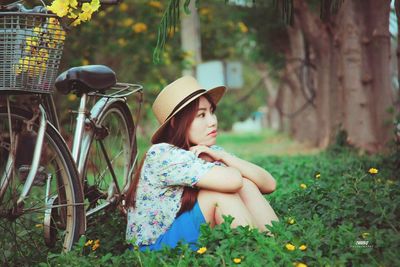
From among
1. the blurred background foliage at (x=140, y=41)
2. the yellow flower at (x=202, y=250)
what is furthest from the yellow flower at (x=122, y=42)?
the yellow flower at (x=202, y=250)

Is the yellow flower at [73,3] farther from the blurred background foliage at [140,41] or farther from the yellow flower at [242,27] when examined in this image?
the yellow flower at [242,27]

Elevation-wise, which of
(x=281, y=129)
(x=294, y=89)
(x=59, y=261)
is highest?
(x=59, y=261)

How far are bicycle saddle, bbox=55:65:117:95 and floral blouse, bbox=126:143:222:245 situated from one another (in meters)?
0.57

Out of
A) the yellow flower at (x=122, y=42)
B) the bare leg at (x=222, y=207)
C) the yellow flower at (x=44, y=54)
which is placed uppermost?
the yellow flower at (x=44, y=54)

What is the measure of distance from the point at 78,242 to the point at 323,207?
126cm

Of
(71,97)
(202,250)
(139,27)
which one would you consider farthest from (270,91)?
(202,250)

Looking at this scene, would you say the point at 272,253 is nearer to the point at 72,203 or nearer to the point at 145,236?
the point at 145,236

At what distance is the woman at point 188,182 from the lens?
316cm

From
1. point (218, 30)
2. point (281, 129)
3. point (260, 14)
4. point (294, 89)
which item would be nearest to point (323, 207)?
point (260, 14)

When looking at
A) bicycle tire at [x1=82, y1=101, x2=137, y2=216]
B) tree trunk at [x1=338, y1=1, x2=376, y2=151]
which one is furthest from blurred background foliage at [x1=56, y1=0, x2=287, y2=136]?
bicycle tire at [x1=82, y1=101, x2=137, y2=216]

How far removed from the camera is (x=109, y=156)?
14.0 ft

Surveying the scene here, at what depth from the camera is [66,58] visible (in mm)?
8930

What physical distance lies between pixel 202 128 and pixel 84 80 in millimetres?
677

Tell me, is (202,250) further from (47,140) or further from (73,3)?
(73,3)
